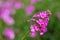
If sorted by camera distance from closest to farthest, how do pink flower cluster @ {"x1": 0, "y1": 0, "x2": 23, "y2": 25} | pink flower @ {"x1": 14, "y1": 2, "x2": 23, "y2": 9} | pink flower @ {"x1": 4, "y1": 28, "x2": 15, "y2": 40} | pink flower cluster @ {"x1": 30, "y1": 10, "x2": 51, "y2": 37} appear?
pink flower cluster @ {"x1": 30, "y1": 10, "x2": 51, "y2": 37} → pink flower @ {"x1": 4, "y1": 28, "x2": 15, "y2": 40} → pink flower cluster @ {"x1": 0, "y1": 0, "x2": 23, "y2": 25} → pink flower @ {"x1": 14, "y1": 2, "x2": 23, "y2": 9}

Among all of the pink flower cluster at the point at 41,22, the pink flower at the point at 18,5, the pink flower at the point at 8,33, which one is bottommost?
the pink flower at the point at 8,33

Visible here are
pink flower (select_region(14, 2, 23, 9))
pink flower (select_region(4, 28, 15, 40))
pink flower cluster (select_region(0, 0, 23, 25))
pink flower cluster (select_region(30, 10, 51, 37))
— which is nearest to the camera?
pink flower cluster (select_region(30, 10, 51, 37))

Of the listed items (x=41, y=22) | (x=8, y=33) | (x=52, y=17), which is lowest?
(x=8, y=33)

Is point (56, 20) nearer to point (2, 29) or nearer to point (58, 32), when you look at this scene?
point (58, 32)

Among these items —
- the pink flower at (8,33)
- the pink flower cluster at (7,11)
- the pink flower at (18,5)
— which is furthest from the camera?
the pink flower at (18,5)

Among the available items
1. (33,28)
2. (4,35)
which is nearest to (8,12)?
(4,35)

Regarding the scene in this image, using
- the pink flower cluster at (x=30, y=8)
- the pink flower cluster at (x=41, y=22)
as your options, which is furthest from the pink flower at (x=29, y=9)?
the pink flower cluster at (x=41, y=22)

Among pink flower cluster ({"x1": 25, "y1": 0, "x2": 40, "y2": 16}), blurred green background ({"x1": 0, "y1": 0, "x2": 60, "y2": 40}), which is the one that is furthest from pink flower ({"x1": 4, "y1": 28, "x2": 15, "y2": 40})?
pink flower cluster ({"x1": 25, "y1": 0, "x2": 40, "y2": 16})

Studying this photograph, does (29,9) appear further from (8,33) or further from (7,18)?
(8,33)

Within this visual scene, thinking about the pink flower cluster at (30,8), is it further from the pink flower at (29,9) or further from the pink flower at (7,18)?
the pink flower at (7,18)

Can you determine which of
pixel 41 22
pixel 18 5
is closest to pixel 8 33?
pixel 18 5

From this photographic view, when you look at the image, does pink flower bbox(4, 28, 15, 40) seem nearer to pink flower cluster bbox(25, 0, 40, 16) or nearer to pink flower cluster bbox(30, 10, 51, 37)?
pink flower cluster bbox(25, 0, 40, 16)

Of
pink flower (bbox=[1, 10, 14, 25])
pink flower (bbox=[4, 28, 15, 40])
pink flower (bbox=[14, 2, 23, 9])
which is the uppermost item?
pink flower (bbox=[14, 2, 23, 9])
